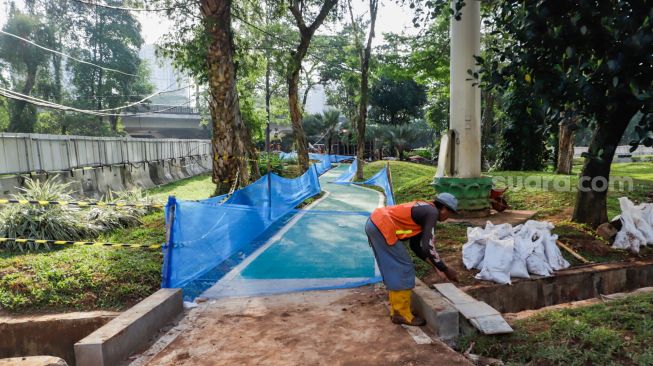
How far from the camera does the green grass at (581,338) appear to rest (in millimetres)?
2914

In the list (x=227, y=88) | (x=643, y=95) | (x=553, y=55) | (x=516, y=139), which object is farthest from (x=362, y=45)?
(x=643, y=95)

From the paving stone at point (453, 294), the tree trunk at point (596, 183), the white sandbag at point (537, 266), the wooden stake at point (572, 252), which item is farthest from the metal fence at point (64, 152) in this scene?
Answer: the tree trunk at point (596, 183)

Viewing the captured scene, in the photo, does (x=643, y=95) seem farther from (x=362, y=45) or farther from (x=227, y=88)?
(x=362, y=45)

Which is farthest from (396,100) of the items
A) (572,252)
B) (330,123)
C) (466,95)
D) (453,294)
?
(453,294)

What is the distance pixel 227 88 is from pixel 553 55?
6685 millimetres

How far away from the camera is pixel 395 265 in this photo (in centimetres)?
389

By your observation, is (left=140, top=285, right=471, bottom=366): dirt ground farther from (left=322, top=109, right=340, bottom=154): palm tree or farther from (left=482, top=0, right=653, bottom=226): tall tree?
(left=322, top=109, right=340, bottom=154): palm tree

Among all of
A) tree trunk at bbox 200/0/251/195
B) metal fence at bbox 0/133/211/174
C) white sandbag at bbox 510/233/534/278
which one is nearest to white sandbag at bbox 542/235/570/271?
white sandbag at bbox 510/233/534/278

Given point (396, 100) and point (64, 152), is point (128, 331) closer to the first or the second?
point (64, 152)

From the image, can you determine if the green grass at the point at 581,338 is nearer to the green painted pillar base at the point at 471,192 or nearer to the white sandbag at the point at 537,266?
the white sandbag at the point at 537,266

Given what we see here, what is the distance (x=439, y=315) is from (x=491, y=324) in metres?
0.42

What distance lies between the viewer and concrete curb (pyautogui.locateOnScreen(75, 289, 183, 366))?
3072 mm

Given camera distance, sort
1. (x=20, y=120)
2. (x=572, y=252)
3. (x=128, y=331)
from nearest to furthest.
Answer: (x=128, y=331)
(x=572, y=252)
(x=20, y=120)

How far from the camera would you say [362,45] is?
18.1 metres
